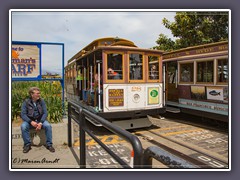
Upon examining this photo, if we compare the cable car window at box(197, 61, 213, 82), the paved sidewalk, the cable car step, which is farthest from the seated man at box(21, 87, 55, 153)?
the cable car step

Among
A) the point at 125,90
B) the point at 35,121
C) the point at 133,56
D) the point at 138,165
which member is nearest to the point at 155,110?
the point at 125,90

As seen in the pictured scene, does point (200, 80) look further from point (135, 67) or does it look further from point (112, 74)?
point (112, 74)

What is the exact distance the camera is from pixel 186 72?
841 centimetres

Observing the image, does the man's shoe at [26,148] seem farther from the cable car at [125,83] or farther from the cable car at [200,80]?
the cable car at [200,80]

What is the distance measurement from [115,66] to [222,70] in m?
3.03

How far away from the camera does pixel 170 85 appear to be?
9562 mm

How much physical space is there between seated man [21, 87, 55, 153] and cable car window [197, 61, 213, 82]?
16.2ft

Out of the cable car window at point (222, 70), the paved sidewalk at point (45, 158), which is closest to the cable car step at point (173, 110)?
the cable car window at point (222, 70)

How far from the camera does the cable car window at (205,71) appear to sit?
7.11m

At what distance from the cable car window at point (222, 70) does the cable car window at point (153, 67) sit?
183 centimetres

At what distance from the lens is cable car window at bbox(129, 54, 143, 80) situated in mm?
6938

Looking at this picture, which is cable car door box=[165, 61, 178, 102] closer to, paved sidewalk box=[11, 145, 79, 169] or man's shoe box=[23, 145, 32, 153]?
paved sidewalk box=[11, 145, 79, 169]

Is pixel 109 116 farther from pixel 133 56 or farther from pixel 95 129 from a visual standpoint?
pixel 133 56
